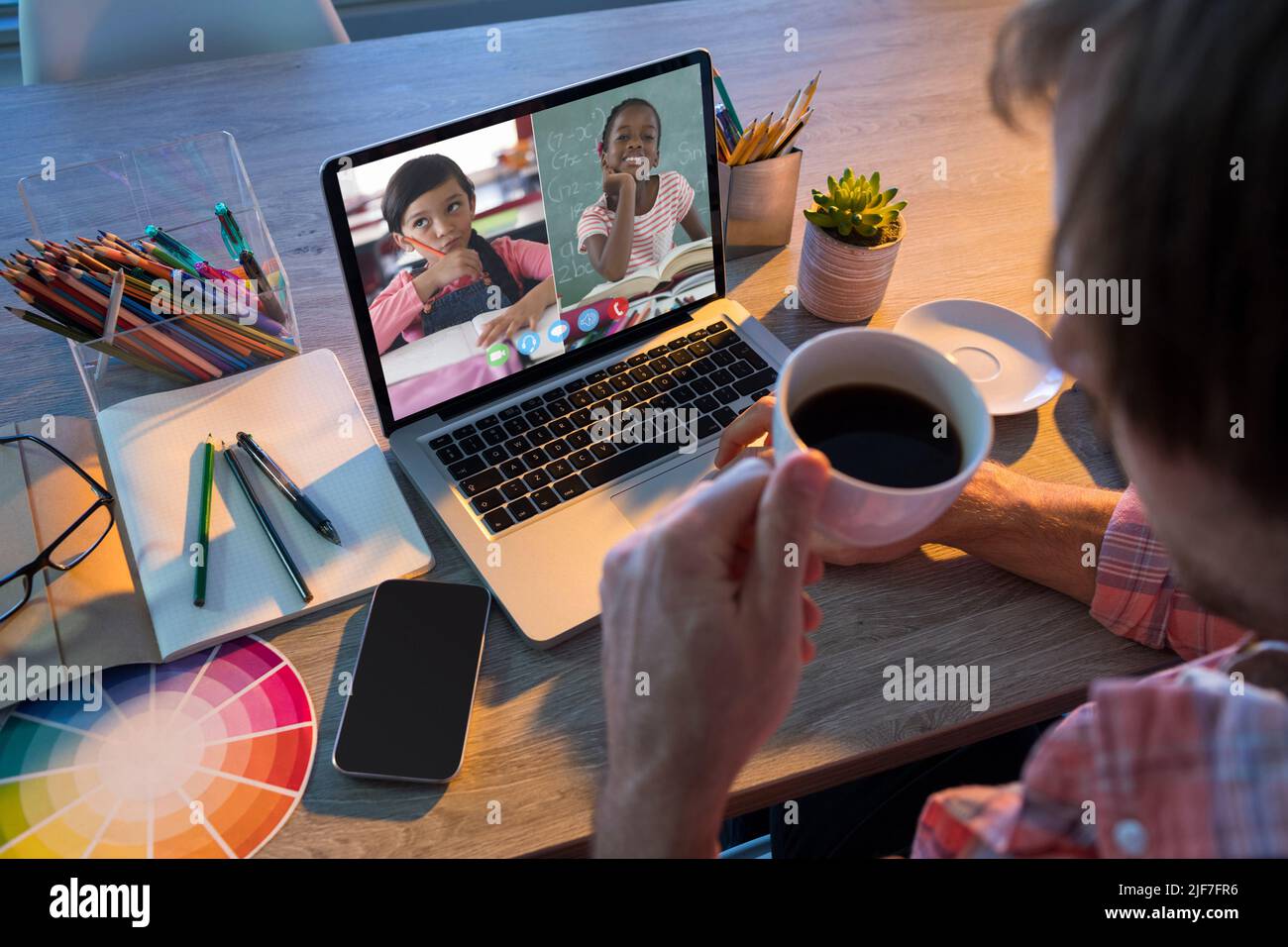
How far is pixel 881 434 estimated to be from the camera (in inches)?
25.2

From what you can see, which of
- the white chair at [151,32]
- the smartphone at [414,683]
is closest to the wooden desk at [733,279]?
the smartphone at [414,683]

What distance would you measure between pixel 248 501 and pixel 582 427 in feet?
1.06

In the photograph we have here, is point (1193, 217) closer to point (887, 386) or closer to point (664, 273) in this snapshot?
point (887, 386)

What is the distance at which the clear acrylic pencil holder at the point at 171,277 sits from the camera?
93 cm

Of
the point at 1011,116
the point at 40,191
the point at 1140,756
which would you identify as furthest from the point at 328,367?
the point at 1140,756

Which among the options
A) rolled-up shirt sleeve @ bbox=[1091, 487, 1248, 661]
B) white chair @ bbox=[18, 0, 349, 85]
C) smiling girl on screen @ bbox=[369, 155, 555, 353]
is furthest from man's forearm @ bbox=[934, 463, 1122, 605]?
white chair @ bbox=[18, 0, 349, 85]

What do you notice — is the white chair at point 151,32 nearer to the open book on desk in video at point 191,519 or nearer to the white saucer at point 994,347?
the open book on desk in video at point 191,519

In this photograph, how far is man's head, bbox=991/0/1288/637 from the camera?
1.36 feet

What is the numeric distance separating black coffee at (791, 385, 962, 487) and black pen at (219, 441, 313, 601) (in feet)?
1.53

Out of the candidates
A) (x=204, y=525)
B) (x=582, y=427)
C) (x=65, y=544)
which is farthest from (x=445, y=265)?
(x=65, y=544)

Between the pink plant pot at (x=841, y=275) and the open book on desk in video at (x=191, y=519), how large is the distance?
52 centimetres

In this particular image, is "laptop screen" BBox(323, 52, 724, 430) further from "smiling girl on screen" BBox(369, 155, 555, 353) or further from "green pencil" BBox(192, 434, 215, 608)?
"green pencil" BBox(192, 434, 215, 608)

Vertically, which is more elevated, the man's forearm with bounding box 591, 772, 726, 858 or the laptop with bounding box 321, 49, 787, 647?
the laptop with bounding box 321, 49, 787, 647

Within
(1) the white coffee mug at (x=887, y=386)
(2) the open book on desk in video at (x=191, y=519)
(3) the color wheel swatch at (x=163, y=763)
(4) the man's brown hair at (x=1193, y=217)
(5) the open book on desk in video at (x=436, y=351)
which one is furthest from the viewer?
(5) the open book on desk in video at (x=436, y=351)
